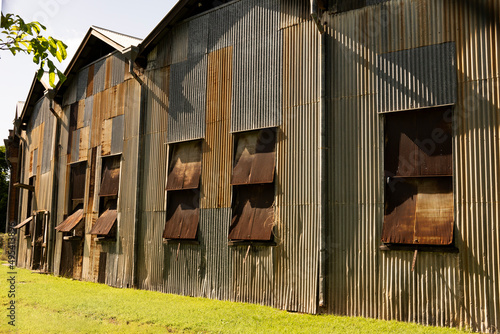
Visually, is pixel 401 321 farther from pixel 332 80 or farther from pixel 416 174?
pixel 332 80

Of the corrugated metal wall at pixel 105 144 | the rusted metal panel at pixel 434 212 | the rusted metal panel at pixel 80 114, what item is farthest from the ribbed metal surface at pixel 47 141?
the rusted metal panel at pixel 434 212

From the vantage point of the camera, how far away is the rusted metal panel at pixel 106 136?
21875 mm

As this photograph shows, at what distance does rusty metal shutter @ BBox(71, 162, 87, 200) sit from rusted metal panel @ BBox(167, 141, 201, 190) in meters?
7.84

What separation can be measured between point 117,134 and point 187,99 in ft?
17.1

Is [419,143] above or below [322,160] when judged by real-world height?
above

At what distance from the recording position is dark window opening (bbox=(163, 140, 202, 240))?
1681 cm

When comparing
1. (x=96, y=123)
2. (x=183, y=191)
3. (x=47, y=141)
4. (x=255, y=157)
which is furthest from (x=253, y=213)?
(x=47, y=141)

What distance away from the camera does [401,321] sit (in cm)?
1129

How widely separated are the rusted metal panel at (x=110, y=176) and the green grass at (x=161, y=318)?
18.1 ft

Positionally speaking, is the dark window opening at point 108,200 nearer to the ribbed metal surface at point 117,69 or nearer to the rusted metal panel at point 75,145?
the rusted metal panel at point 75,145

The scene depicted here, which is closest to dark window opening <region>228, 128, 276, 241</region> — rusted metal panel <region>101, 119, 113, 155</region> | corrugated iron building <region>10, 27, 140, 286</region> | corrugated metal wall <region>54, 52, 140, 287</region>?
corrugated metal wall <region>54, 52, 140, 287</region>

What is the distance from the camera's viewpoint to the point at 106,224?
21.0 metres

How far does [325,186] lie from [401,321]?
3.83 metres

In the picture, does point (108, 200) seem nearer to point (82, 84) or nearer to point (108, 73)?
point (108, 73)
